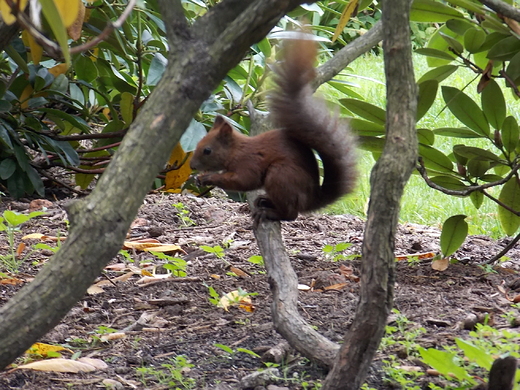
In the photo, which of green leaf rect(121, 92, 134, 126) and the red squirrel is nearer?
the red squirrel

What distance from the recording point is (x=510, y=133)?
6.66ft

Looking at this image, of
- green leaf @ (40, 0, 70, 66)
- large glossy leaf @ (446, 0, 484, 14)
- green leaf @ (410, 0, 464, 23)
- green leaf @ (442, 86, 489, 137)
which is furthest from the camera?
green leaf @ (442, 86, 489, 137)

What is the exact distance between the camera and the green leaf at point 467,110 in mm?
2076

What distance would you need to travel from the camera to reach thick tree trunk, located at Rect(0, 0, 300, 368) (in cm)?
94

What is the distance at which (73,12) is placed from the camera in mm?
843

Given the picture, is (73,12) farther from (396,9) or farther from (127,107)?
(127,107)

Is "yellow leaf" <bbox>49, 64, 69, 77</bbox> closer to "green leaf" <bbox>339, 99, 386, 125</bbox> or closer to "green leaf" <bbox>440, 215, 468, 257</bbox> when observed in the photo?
"green leaf" <bbox>339, 99, 386, 125</bbox>

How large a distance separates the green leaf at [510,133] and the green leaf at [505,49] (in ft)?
0.69

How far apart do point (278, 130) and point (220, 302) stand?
66 cm

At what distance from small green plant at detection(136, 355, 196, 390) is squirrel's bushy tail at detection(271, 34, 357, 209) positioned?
0.87 m

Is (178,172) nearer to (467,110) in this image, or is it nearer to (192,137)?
(192,137)

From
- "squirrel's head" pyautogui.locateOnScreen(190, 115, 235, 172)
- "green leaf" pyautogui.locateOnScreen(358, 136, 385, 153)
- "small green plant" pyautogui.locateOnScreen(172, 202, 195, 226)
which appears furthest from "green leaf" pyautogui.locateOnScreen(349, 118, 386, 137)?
"small green plant" pyautogui.locateOnScreen(172, 202, 195, 226)

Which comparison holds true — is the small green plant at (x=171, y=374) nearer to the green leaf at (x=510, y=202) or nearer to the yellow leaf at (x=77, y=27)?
the yellow leaf at (x=77, y=27)

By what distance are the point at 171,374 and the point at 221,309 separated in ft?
1.67
